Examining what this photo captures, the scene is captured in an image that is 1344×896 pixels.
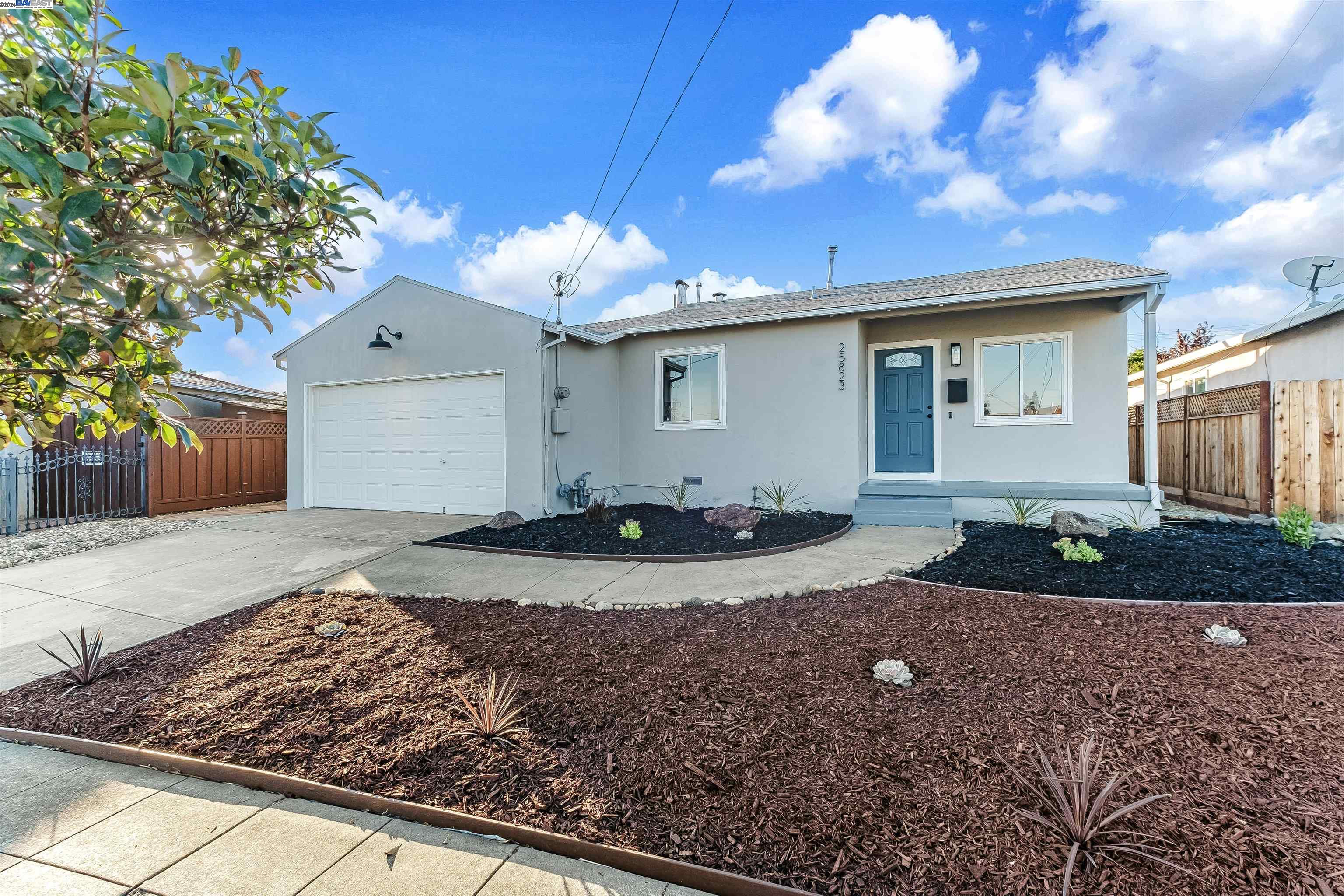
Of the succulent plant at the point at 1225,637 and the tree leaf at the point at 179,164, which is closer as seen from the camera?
the tree leaf at the point at 179,164

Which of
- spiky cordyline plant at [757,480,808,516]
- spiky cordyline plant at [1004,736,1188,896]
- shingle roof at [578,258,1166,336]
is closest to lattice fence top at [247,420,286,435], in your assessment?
shingle roof at [578,258,1166,336]

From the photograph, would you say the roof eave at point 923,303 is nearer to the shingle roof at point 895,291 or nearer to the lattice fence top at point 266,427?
the shingle roof at point 895,291

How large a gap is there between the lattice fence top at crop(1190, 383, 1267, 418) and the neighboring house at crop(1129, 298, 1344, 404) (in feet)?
4.38

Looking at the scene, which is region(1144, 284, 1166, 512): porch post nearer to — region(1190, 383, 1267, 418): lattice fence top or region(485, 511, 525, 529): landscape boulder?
region(1190, 383, 1267, 418): lattice fence top

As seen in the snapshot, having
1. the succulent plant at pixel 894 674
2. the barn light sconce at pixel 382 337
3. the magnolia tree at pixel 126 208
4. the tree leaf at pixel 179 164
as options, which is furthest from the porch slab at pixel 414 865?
the barn light sconce at pixel 382 337

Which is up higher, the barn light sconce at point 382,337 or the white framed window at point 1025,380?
the barn light sconce at point 382,337

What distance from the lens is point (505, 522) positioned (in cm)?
699

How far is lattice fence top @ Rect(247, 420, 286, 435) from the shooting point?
10.6m

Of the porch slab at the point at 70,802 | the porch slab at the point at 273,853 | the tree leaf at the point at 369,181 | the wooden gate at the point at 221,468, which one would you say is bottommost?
the porch slab at the point at 70,802

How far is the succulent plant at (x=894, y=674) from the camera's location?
105 inches

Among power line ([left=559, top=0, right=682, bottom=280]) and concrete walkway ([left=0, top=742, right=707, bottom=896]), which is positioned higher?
power line ([left=559, top=0, right=682, bottom=280])

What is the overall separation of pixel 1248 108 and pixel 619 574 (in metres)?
14.5

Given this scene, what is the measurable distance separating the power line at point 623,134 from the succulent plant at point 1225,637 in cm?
717

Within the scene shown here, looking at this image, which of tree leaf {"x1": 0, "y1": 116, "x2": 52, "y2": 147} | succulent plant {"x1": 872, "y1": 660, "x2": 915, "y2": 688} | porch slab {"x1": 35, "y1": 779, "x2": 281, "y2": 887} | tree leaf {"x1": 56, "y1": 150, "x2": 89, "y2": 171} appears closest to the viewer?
tree leaf {"x1": 0, "y1": 116, "x2": 52, "y2": 147}
